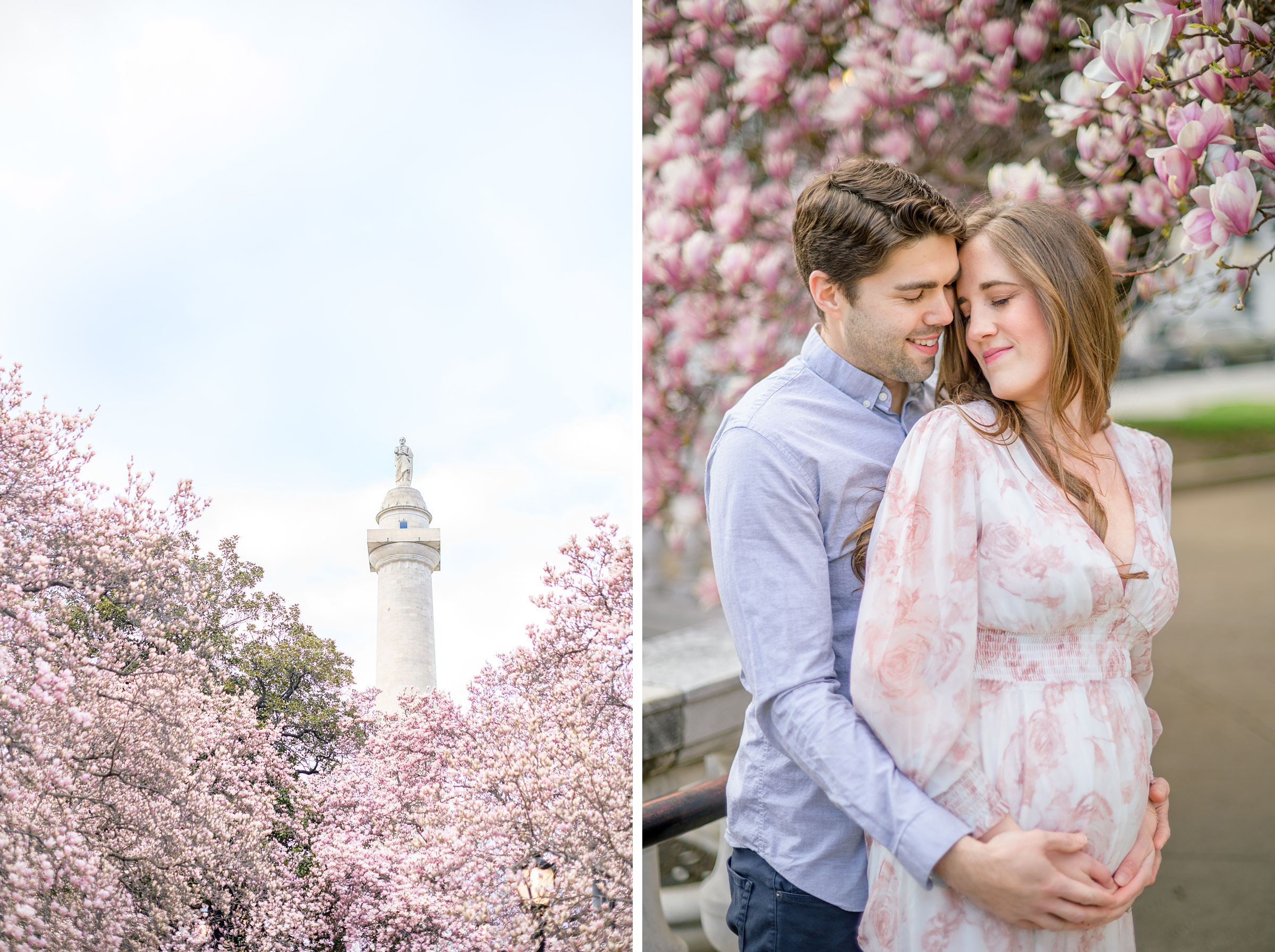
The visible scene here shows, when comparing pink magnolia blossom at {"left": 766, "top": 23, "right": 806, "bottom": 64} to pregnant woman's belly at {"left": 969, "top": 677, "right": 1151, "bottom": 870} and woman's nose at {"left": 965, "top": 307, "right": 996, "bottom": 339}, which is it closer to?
woman's nose at {"left": 965, "top": 307, "right": 996, "bottom": 339}

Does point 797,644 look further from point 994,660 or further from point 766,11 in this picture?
point 766,11

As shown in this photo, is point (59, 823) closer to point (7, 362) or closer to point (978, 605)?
point (7, 362)

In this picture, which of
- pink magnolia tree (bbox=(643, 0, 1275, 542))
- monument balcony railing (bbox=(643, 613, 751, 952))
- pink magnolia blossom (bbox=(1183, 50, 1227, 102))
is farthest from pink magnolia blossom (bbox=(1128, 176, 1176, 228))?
monument balcony railing (bbox=(643, 613, 751, 952))

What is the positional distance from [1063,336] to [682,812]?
2.68 ft

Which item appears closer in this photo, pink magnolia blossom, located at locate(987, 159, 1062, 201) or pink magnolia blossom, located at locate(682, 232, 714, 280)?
pink magnolia blossom, located at locate(987, 159, 1062, 201)

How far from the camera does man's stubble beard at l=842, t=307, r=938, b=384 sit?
109cm

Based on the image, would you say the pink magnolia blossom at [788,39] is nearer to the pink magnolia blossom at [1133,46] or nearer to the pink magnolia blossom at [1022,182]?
the pink magnolia blossom at [1022,182]

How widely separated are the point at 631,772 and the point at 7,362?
1445mm

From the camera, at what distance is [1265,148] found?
1.07 m

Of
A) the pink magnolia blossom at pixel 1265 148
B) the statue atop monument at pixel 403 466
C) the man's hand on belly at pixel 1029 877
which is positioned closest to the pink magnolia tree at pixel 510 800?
the statue atop monument at pixel 403 466

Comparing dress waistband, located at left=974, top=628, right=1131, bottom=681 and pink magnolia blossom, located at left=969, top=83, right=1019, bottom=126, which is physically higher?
pink magnolia blossom, located at left=969, top=83, right=1019, bottom=126

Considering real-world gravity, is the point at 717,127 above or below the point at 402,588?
above

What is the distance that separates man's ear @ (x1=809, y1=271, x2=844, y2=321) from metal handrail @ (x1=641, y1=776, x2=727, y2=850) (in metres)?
0.71

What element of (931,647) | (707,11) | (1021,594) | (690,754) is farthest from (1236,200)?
(690,754)
